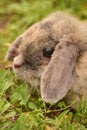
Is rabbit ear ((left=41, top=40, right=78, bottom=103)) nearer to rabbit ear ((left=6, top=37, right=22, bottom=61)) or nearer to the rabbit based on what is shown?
the rabbit

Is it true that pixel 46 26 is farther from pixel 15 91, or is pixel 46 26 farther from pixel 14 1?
pixel 14 1

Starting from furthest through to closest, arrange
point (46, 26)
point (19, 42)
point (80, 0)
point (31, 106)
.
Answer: point (80, 0)
point (19, 42)
point (46, 26)
point (31, 106)

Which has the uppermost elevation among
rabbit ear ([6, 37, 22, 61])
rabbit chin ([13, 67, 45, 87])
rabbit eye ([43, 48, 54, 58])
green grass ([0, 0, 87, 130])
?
rabbit eye ([43, 48, 54, 58])

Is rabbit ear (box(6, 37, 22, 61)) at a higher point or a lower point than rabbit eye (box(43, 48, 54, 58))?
lower

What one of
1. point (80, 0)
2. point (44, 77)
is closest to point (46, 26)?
point (44, 77)

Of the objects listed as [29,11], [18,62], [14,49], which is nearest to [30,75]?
[18,62]

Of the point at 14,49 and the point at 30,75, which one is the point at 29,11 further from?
the point at 30,75

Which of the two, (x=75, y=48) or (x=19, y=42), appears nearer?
(x=75, y=48)

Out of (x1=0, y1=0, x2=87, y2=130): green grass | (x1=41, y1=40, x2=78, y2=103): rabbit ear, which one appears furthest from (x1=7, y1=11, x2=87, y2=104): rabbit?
(x1=0, y1=0, x2=87, y2=130): green grass
